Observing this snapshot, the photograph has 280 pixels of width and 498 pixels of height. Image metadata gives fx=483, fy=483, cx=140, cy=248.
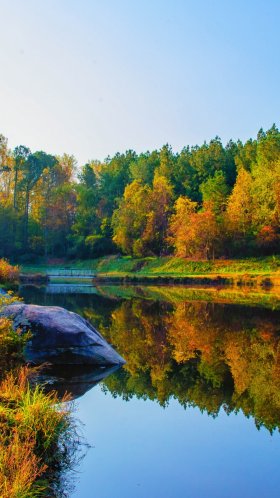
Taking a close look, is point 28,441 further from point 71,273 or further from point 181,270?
point 71,273

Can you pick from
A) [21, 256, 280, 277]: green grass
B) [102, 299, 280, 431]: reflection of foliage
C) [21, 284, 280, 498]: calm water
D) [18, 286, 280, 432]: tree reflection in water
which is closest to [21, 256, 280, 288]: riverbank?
[21, 256, 280, 277]: green grass

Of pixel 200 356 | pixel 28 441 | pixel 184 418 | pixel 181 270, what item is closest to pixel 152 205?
pixel 181 270

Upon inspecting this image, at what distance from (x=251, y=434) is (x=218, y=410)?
1117 mm

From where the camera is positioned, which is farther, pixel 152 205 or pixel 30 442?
pixel 152 205

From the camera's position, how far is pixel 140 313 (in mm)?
21859

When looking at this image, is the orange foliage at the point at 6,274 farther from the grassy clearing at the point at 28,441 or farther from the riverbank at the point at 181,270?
the grassy clearing at the point at 28,441

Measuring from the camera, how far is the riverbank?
142 feet

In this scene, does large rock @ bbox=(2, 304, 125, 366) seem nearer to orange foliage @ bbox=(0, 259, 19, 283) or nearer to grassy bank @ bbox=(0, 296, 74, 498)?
grassy bank @ bbox=(0, 296, 74, 498)

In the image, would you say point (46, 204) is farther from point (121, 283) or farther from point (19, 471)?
point (19, 471)

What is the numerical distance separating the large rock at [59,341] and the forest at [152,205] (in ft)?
146

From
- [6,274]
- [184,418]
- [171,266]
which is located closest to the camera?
[184,418]

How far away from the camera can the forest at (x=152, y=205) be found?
5656 cm

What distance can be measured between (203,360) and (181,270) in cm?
4330

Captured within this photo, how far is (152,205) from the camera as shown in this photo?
66375mm
